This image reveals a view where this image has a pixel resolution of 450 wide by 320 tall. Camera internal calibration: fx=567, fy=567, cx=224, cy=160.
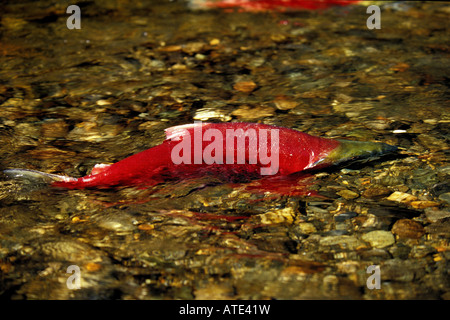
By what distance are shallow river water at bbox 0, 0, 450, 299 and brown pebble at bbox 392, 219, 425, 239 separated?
0.4 inches

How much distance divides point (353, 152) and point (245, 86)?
1971 mm

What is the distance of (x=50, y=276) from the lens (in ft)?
8.93

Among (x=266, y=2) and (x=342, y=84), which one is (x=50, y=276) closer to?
(x=342, y=84)

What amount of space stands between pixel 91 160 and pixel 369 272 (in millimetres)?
2093

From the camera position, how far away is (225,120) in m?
4.52

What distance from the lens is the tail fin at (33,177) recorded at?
3352mm
